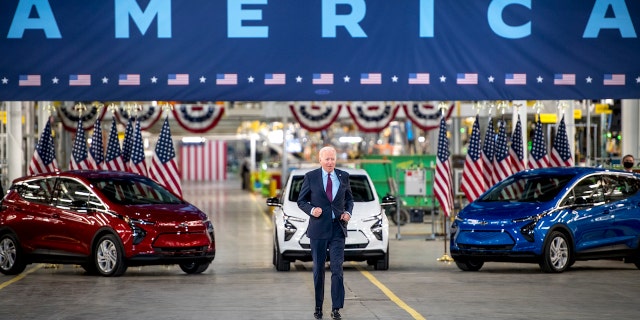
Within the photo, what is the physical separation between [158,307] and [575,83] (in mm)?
8182

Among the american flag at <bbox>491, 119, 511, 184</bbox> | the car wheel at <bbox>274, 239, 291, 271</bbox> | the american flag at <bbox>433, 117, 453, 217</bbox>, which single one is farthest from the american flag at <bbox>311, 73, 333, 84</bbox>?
the american flag at <bbox>491, 119, 511, 184</bbox>

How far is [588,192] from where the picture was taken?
1906cm

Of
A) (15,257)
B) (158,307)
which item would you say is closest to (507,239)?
(158,307)

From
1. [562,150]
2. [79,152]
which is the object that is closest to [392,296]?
[562,150]

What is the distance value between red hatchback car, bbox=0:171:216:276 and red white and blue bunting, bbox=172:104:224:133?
22.3 m

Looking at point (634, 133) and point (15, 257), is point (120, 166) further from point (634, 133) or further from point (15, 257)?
point (634, 133)

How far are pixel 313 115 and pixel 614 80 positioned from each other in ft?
73.8

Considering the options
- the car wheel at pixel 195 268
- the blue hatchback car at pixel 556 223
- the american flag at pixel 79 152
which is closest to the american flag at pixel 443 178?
the blue hatchback car at pixel 556 223

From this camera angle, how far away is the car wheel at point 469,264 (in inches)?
750

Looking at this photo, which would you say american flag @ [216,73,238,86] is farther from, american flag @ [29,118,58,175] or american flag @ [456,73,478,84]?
american flag @ [29,118,58,175]

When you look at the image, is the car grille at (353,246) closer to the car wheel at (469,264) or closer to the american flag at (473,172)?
the car wheel at (469,264)

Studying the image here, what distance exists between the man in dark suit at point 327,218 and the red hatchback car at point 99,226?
5.64m

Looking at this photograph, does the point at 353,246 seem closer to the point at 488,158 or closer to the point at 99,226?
the point at 99,226

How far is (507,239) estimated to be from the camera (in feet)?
59.9
